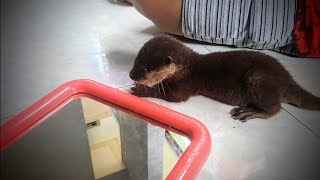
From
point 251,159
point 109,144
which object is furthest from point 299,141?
point 109,144

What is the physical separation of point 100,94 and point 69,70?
48 cm

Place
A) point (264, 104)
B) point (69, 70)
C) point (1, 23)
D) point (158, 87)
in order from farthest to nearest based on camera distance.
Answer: point (1, 23) < point (69, 70) < point (158, 87) < point (264, 104)

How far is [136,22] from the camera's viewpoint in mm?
2127

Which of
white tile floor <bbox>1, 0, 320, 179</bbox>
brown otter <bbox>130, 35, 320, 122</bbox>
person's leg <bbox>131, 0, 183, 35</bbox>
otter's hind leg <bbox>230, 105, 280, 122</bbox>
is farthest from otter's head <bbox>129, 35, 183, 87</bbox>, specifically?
person's leg <bbox>131, 0, 183, 35</bbox>

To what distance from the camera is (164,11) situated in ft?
5.62

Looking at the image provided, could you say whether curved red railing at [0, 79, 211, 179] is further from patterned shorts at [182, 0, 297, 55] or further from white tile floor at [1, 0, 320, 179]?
patterned shorts at [182, 0, 297, 55]

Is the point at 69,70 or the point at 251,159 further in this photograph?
the point at 69,70

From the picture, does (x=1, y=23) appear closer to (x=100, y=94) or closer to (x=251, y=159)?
(x=100, y=94)

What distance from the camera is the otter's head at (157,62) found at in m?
1.30

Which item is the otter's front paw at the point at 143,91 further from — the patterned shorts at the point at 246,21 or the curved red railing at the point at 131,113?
the patterned shorts at the point at 246,21

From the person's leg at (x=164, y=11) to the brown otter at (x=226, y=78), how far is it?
0.38 m

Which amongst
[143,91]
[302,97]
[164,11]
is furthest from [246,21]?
[143,91]

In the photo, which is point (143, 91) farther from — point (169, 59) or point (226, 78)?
point (226, 78)

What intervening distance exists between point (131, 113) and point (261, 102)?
48cm
